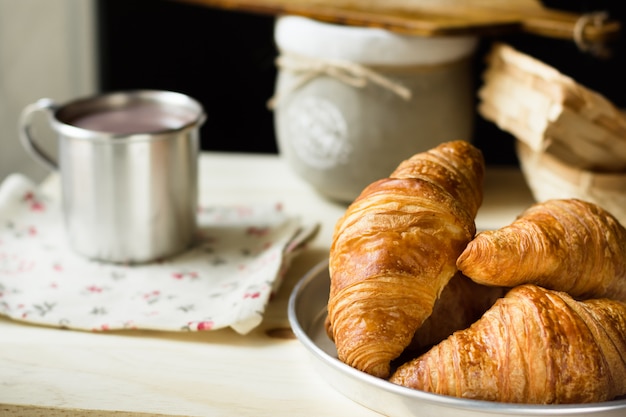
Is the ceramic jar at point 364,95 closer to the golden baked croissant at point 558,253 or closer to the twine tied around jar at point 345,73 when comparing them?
the twine tied around jar at point 345,73

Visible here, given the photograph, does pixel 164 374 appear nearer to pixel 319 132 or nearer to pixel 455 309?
pixel 455 309

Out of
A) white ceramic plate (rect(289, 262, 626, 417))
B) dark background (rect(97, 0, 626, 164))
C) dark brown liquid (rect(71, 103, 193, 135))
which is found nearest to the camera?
white ceramic plate (rect(289, 262, 626, 417))

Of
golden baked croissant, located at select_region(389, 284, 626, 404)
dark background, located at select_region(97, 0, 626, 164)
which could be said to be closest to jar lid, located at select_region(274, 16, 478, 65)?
dark background, located at select_region(97, 0, 626, 164)

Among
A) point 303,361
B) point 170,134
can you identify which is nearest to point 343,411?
point 303,361

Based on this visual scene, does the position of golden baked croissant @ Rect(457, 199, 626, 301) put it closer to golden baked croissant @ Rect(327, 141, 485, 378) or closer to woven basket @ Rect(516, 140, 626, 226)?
golden baked croissant @ Rect(327, 141, 485, 378)

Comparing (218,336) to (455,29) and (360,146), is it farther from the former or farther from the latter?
(455,29)

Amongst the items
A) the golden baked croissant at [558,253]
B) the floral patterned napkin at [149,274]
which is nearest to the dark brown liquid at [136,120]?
the floral patterned napkin at [149,274]

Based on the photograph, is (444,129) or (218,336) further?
(444,129)
